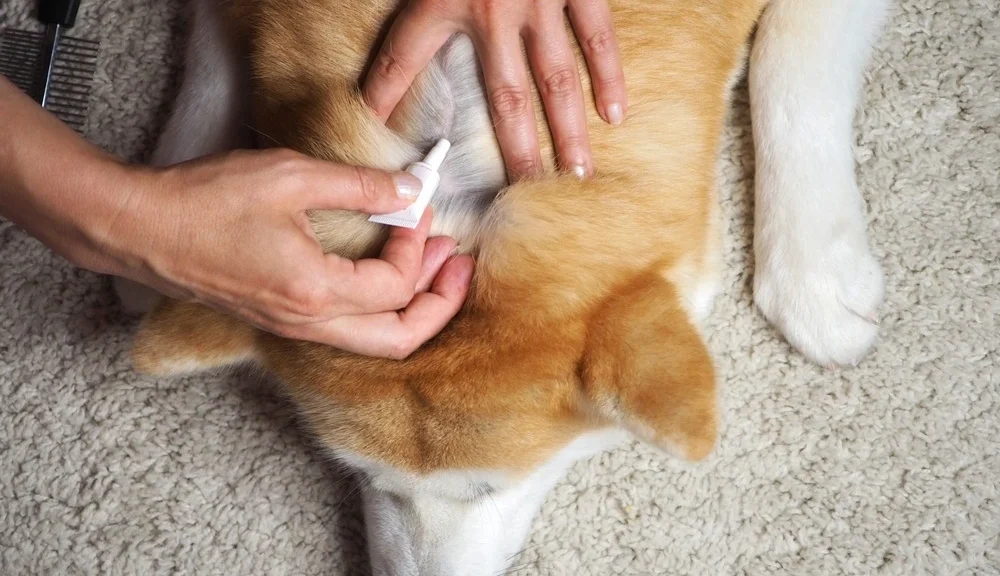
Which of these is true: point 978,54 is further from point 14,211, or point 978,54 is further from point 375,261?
point 14,211

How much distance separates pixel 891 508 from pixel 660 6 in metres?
1.02

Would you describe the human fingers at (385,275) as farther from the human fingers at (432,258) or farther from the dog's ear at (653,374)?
the dog's ear at (653,374)

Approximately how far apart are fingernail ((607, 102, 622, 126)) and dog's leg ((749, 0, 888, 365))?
48cm

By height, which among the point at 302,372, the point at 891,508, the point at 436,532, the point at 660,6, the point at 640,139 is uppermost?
the point at 660,6

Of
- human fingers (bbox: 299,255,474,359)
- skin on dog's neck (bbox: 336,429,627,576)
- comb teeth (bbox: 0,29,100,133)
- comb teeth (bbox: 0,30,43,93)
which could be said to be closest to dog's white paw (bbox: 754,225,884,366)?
skin on dog's neck (bbox: 336,429,627,576)

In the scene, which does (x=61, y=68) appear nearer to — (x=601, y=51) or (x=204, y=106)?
(x=204, y=106)

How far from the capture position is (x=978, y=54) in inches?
65.4

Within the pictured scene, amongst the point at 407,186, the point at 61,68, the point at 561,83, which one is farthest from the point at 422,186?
the point at 61,68

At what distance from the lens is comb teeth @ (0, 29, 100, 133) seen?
68.5 inches

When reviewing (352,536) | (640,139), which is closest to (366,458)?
(352,536)

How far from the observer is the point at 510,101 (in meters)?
1.08

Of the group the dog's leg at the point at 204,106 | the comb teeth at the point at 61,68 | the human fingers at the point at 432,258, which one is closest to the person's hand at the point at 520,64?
the human fingers at the point at 432,258

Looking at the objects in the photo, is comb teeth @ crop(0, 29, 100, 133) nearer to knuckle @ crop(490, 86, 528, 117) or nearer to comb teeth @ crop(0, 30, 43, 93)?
comb teeth @ crop(0, 30, 43, 93)

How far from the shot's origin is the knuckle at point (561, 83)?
3.59 ft
